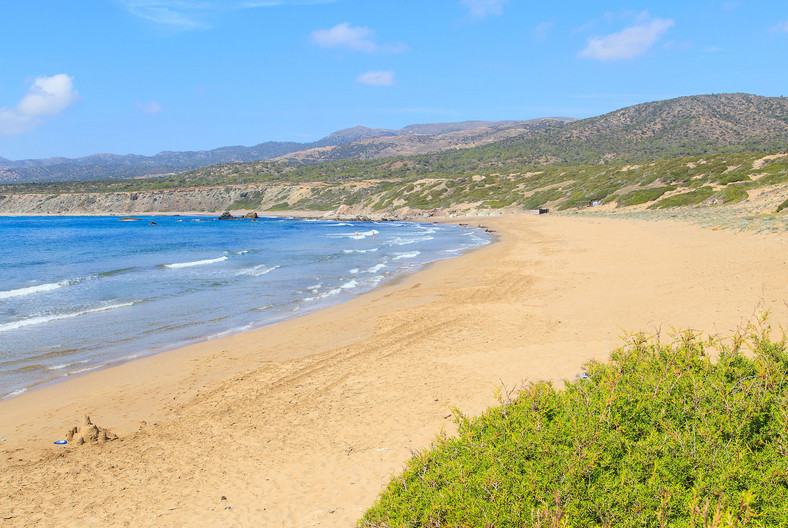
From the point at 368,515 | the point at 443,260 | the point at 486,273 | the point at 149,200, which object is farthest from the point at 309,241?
the point at 149,200

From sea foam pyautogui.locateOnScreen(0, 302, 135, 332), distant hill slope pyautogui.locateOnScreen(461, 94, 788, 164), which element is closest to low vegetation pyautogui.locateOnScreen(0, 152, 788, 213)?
distant hill slope pyautogui.locateOnScreen(461, 94, 788, 164)

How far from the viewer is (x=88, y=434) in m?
7.34

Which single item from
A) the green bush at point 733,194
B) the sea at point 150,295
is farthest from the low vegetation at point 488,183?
the sea at point 150,295

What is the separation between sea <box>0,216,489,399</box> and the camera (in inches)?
487

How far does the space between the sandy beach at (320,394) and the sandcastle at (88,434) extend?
0.15 meters

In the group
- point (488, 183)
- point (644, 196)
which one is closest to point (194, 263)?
point (644, 196)

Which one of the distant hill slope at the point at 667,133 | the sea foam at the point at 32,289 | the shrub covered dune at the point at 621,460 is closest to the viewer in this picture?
the shrub covered dune at the point at 621,460

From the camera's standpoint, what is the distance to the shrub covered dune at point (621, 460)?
10.6ft

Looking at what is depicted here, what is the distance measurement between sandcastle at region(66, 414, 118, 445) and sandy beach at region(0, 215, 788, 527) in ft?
0.50

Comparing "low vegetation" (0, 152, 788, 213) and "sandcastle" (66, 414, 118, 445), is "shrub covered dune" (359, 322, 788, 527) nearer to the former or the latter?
"sandcastle" (66, 414, 118, 445)

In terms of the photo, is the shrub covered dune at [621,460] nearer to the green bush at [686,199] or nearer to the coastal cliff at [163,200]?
the green bush at [686,199]

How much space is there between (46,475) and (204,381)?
3490 mm

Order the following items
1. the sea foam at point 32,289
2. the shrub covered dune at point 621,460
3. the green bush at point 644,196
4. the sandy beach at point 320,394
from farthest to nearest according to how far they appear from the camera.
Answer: the green bush at point 644,196
the sea foam at point 32,289
the sandy beach at point 320,394
the shrub covered dune at point 621,460

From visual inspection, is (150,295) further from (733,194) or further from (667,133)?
(667,133)
